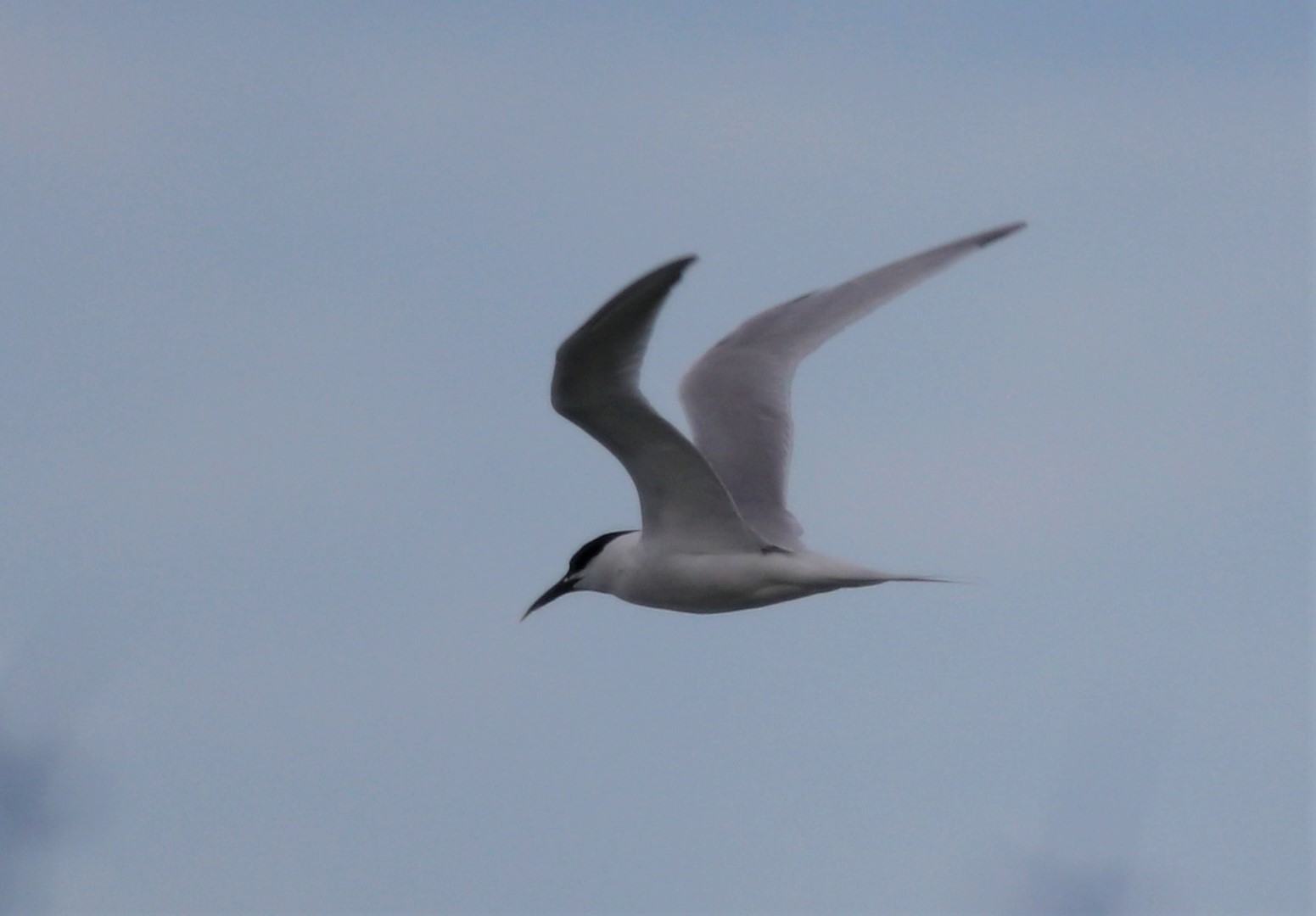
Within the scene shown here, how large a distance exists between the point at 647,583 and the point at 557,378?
169 cm

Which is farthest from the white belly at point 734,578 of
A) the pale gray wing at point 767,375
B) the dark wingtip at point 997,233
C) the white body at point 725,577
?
the dark wingtip at point 997,233

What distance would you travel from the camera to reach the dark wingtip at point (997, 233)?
13.3 m

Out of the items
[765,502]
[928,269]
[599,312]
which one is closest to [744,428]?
[765,502]

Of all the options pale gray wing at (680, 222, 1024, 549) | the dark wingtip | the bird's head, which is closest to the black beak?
the bird's head

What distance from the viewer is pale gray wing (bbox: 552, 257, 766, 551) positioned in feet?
30.8

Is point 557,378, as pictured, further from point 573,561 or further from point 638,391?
point 573,561

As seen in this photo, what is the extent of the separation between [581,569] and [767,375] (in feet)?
5.92

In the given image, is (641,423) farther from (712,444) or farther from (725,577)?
(712,444)

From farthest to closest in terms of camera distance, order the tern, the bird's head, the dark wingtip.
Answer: the dark wingtip, the bird's head, the tern

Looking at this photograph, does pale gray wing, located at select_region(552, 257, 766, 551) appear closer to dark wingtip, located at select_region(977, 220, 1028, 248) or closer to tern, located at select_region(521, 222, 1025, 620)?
tern, located at select_region(521, 222, 1025, 620)

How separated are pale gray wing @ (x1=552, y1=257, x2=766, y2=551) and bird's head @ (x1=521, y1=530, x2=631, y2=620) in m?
0.73

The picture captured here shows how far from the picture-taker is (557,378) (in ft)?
32.9

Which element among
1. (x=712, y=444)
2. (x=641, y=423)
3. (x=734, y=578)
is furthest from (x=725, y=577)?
(x=712, y=444)

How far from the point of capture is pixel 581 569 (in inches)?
475
